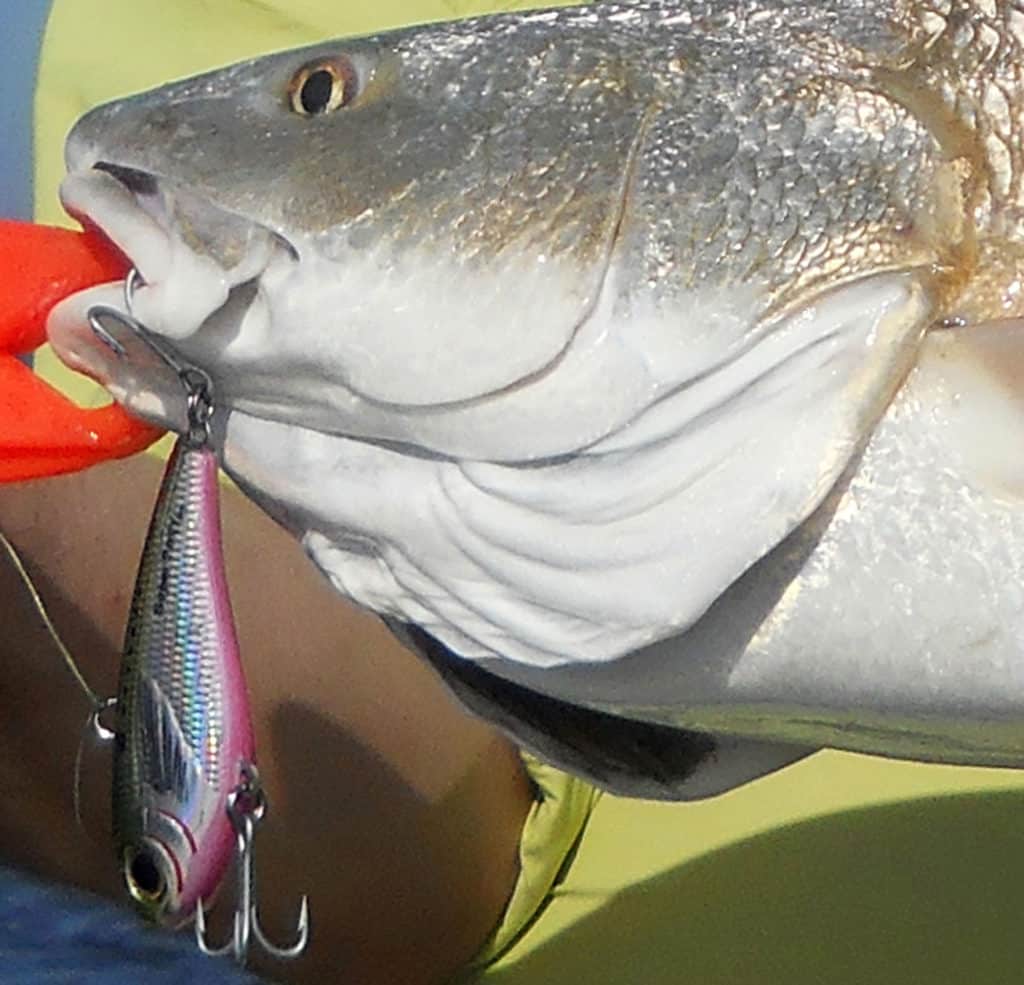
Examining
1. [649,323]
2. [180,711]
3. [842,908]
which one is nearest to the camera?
[649,323]

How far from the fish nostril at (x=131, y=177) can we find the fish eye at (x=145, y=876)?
0.23 m

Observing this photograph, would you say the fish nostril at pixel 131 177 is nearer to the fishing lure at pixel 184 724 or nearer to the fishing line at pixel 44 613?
the fishing lure at pixel 184 724

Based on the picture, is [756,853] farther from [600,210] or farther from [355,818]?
[600,210]

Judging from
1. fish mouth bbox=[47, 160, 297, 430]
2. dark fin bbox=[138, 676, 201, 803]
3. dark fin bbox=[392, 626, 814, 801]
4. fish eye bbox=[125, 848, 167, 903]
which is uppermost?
fish mouth bbox=[47, 160, 297, 430]

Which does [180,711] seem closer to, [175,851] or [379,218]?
[175,851]

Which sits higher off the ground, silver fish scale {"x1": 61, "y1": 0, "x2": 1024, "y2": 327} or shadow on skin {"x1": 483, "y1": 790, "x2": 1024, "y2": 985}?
silver fish scale {"x1": 61, "y1": 0, "x2": 1024, "y2": 327}

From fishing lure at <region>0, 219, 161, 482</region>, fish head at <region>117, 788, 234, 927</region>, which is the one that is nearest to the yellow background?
fish head at <region>117, 788, 234, 927</region>

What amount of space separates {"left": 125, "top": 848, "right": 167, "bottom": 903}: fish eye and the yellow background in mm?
417

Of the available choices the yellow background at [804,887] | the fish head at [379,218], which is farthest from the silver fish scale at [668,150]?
the yellow background at [804,887]

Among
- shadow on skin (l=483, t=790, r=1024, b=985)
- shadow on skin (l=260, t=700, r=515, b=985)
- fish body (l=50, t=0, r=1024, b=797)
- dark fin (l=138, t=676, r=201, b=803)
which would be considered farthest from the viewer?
shadow on skin (l=260, t=700, r=515, b=985)

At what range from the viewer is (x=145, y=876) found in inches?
22.4

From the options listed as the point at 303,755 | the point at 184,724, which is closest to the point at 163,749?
the point at 184,724

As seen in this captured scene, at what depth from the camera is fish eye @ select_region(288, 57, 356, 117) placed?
477 millimetres

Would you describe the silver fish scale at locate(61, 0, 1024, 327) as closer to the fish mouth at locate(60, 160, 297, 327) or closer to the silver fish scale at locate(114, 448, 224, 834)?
the fish mouth at locate(60, 160, 297, 327)
